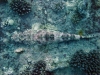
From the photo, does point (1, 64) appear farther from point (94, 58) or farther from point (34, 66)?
point (94, 58)

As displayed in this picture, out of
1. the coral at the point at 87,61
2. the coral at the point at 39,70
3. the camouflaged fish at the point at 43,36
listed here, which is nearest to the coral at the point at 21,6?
the camouflaged fish at the point at 43,36

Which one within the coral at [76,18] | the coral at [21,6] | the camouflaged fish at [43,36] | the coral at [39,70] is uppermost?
the coral at [21,6]

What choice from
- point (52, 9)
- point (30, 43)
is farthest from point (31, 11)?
point (30, 43)

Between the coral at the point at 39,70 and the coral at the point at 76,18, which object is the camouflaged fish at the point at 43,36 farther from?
the coral at the point at 39,70

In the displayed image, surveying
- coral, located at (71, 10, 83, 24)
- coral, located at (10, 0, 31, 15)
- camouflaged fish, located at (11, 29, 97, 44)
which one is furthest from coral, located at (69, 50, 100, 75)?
coral, located at (10, 0, 31, 15)

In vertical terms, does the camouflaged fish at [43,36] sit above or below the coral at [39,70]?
above

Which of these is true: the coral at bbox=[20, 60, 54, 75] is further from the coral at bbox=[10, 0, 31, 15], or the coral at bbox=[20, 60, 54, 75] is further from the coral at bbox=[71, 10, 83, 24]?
the coral at bbox=[10, 0, 31, 15]

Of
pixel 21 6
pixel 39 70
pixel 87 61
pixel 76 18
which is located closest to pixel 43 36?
pixel 39 70
